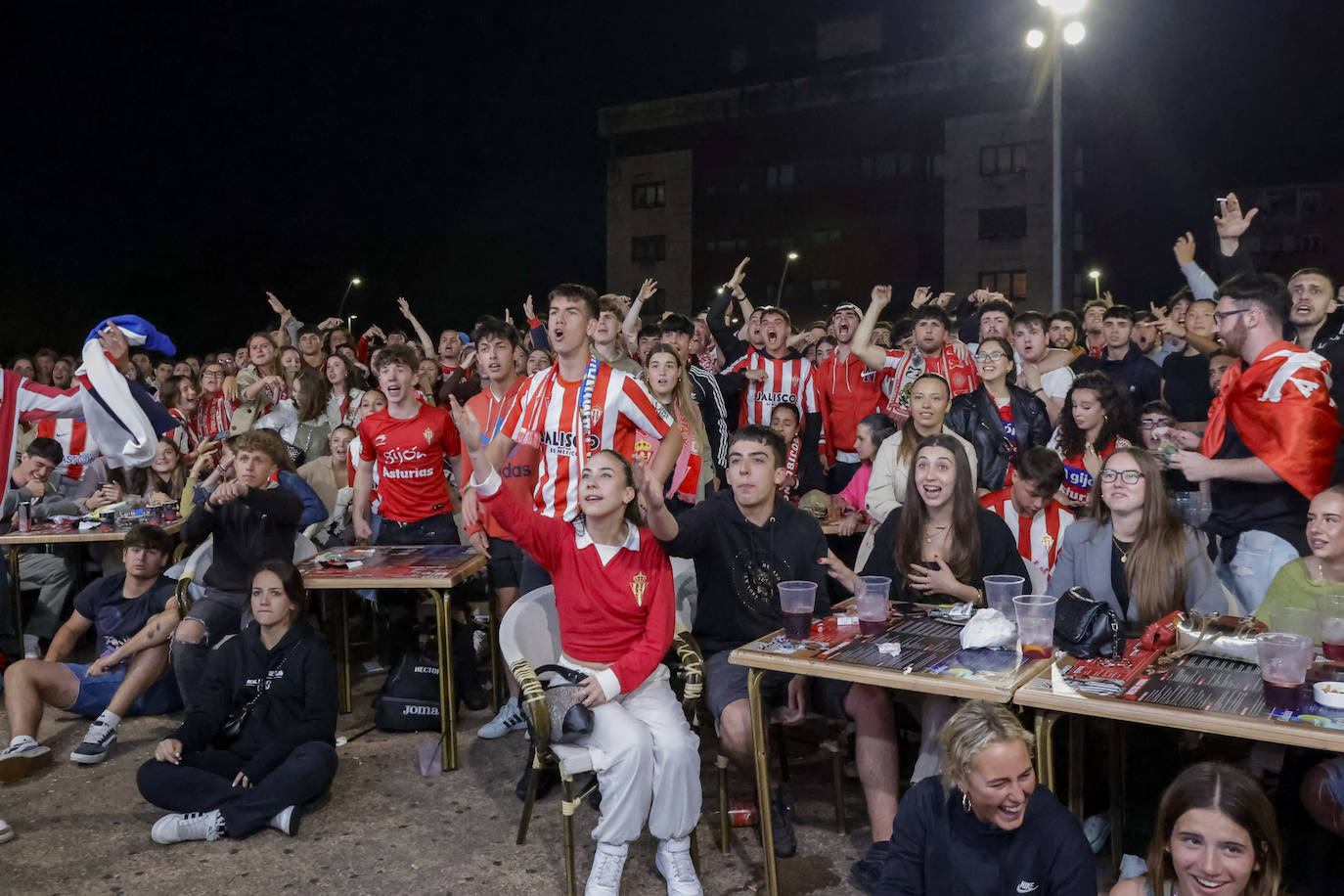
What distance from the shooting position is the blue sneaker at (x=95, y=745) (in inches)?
186

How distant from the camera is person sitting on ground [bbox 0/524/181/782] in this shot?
4742 millimetres

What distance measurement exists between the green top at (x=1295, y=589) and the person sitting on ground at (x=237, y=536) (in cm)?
438

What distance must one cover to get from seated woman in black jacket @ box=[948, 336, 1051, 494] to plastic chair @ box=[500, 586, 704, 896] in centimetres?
245

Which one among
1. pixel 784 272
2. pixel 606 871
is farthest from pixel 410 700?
pixel 784 272

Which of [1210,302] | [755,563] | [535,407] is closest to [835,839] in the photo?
[755,563]

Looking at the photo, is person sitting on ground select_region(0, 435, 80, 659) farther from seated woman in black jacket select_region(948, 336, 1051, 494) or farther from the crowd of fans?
seated woman in black jacket select_region(948, 336, 1051, 494)

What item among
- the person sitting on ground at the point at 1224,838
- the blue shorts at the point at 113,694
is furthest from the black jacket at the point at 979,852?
the blue shorts at the point at 113,694

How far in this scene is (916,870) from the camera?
8.59 feet

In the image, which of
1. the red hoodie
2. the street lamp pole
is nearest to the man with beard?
the red hoodie

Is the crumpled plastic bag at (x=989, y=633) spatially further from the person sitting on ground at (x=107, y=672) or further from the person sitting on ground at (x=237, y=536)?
Result: the person sitting on ground at (x=107, y=672)

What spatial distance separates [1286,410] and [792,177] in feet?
92.4

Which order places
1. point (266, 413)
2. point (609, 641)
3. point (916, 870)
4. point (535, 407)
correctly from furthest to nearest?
point (266, 413), point (535, 407), point (609, 641), point (916, 870)

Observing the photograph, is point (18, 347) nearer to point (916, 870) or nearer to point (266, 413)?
point (266, 413)

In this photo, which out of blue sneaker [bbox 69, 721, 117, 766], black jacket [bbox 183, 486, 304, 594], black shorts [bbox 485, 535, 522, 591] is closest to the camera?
blue sneaker [bbox 69, 721, 117, 766]
